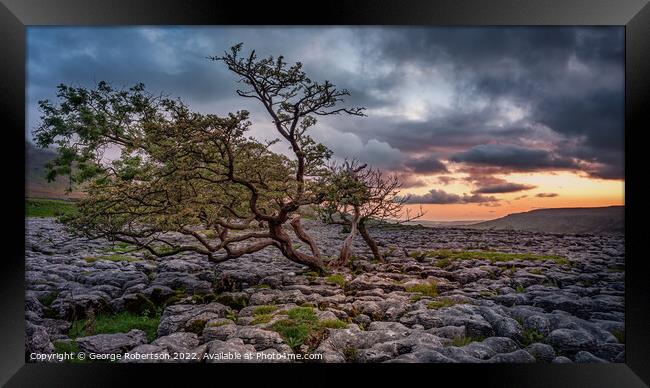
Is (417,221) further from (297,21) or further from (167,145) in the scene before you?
(167,145)

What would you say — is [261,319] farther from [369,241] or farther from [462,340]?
[462,340]

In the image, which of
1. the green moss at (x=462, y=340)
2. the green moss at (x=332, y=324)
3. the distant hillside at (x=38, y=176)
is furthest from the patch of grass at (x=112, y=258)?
the green moss at (x=462, y=340)

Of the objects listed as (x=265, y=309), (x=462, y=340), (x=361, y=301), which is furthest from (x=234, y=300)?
(x=462, y=340)

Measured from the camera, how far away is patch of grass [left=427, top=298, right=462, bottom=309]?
16.9 feet

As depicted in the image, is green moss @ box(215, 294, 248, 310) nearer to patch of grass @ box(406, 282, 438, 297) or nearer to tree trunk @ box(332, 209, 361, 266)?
tree trunk @ box(332, 209, 361, 266)

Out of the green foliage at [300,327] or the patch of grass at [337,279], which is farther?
the patch of grass at [337,279]

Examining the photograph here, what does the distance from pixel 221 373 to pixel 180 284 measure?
1581 mm

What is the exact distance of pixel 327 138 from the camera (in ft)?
17.8

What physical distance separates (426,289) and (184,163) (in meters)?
3.67

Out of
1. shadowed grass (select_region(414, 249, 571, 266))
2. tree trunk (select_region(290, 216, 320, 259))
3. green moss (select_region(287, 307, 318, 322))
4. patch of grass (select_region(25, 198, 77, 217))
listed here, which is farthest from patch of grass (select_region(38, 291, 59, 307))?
shadowed grass (select_region(414, 249, 571, 266))

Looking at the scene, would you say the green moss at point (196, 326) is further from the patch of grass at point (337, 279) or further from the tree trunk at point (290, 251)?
the patch of grass at point (337, 279)

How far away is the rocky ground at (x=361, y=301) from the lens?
471 centimetres

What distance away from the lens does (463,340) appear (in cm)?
477
